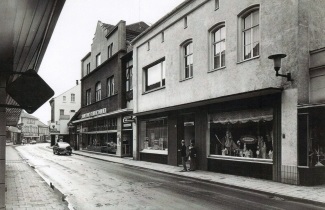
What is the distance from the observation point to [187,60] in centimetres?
1878

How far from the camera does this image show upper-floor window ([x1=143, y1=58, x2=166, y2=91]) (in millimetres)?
21439

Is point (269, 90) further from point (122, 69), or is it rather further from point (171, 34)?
point (122, 69)

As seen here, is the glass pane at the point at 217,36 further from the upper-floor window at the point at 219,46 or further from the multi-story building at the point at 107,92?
the multi-story building at the point at 107,92

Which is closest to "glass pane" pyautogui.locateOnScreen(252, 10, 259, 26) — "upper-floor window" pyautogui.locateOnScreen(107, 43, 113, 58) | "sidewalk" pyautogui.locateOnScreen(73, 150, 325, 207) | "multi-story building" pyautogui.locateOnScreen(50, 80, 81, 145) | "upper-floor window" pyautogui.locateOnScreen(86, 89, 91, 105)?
"sidewalk" pyautogui.locateOnScreen(73, 150, 325, 207)

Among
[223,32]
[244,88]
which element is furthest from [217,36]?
[244,88]

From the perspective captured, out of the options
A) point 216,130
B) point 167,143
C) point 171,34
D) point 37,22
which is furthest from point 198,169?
point 37,22

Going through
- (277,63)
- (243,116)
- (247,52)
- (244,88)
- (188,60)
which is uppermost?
(188,60)

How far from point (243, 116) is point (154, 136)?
29.9ft

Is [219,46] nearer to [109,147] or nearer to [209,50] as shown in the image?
[209,50]

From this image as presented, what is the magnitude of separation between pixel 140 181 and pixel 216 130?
16.0ft

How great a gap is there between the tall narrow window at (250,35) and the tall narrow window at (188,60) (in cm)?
438

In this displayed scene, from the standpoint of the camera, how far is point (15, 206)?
808 centimetres

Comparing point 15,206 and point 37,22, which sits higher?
point 37,22

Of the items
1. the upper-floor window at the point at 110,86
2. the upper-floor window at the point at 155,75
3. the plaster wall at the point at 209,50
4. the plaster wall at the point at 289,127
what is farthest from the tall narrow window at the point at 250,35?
the upper-floor window at the point at 110,86
